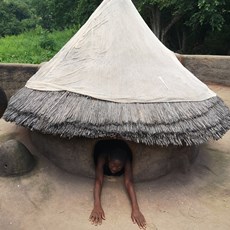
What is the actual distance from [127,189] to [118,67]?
168cm

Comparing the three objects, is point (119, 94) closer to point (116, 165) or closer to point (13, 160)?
point (116, 165)

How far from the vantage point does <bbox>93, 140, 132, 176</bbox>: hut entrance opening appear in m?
4.69

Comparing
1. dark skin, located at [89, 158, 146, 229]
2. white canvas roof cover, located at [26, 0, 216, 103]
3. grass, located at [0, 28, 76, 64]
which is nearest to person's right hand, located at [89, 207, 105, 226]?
dark skin, located at [89, 158, 146, 229]

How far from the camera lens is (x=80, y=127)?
4473mm

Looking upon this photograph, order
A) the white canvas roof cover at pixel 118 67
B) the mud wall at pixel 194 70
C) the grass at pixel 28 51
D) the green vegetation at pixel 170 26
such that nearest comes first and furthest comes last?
the white canvas roof cover at pixel 118 67 → the mud wall at pixel 194 70 → the green vegetation at pixel 170 26 → the grass at pixel 28 51

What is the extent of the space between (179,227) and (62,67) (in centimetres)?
277

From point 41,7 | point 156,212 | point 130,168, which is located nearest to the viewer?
point 156,212

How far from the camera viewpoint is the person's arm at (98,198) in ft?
14.5

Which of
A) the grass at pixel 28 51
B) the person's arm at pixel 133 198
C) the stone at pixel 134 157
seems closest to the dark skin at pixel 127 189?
the person's arm at pixel 133 198

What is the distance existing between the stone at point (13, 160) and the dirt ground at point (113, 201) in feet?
0.34

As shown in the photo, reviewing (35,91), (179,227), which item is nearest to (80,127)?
(35,91)

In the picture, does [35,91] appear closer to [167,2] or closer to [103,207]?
[103,207]

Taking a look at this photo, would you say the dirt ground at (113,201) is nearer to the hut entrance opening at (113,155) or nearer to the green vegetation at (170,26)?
the hut entrance opening at (113,155)

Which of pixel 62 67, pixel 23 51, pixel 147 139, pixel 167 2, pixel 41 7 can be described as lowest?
pixel 41 7
